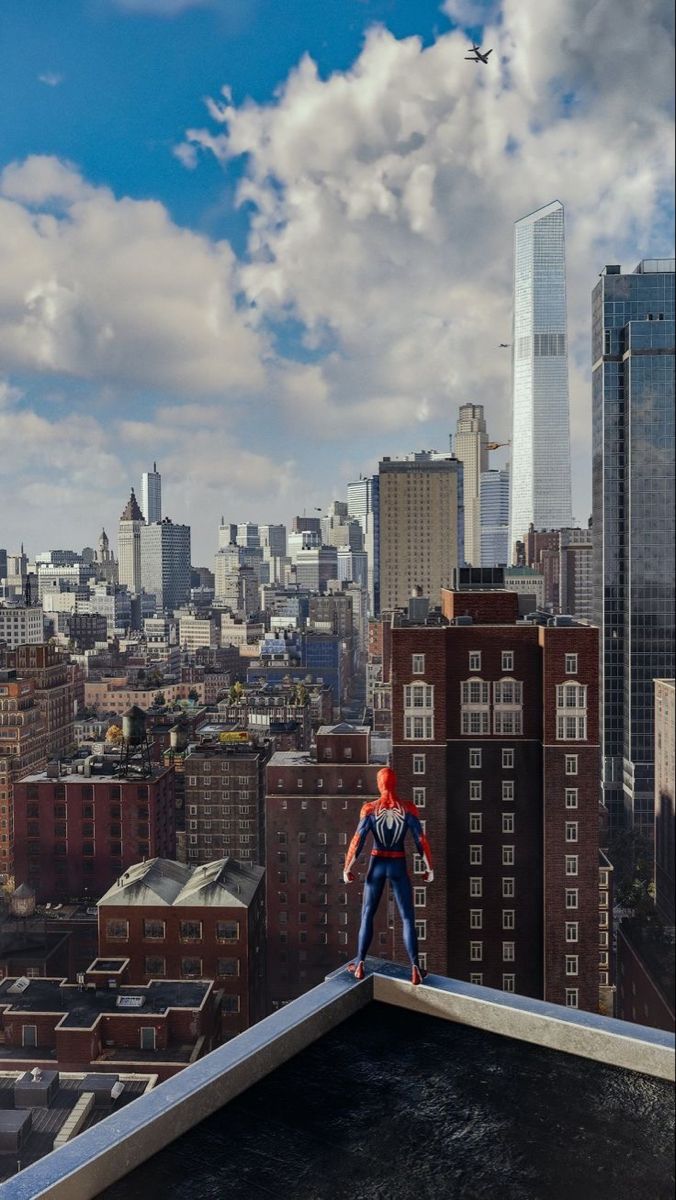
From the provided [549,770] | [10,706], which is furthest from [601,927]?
[10,706]

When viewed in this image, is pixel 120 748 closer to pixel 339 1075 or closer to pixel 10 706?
pixel 10 706

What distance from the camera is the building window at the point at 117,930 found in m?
5.49

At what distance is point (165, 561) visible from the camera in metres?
9.71

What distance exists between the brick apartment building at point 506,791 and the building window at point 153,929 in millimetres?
1631

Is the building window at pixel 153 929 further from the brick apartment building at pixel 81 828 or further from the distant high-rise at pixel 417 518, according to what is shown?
the distant high-rise at pixel 417 518

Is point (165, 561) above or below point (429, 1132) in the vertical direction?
above

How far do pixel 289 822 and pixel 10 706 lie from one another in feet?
8.00

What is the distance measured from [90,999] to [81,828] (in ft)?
6.43

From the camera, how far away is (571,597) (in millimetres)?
9445

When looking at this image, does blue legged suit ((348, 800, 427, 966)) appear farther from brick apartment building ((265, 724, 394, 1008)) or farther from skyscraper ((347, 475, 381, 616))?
skyscraper ((347, 475, 381, 616))

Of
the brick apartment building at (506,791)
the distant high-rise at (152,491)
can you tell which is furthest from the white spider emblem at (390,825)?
the distant high-rise at (152,491)

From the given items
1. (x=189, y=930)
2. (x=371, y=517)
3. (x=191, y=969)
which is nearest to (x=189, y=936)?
(x=189, y=930)

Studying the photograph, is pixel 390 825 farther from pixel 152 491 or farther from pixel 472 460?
pixel 472 460

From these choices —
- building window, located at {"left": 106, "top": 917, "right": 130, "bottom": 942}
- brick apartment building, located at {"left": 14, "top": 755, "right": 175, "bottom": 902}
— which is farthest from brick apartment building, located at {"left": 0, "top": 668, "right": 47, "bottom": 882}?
building window, located at {"left": 106, "top": 917, "right": 130, "bottom": 942}
